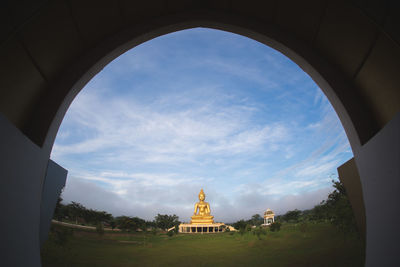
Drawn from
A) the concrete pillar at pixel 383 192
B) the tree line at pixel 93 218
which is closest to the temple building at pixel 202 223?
the tree line at pixel 93 218

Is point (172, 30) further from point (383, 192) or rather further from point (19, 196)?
point (383, 192)

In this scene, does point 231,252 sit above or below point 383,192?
below

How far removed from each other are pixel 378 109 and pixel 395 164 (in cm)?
132

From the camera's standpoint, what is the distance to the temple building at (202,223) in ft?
117

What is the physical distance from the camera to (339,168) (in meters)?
5.53

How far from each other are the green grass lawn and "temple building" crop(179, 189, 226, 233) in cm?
1099

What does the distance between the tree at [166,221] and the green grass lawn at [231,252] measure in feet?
46.4

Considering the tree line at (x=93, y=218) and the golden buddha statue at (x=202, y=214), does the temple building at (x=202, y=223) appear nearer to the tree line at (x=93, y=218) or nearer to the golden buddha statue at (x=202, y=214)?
the golden buddha statue at (x=202, y=214)

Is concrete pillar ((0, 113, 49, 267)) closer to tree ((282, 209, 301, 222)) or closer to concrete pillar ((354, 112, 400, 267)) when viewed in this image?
concrete pillar ((354, 112, 400, 267))

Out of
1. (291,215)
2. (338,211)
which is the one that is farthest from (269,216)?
(338,211)

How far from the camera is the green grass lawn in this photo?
16156 millimetres

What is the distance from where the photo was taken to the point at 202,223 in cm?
3562

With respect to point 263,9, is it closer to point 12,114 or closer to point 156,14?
point 156,14

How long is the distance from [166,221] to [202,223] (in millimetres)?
7413
